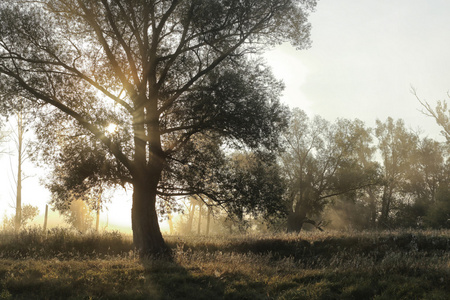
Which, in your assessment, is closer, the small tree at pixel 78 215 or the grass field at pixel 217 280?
the grass field at pixel 217 280

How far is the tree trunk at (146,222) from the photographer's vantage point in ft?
52.4

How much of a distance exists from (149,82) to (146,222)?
21.1ft

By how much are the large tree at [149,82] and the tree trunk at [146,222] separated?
4 cm

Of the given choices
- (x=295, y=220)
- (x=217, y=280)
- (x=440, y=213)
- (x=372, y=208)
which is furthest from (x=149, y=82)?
(x=372, y=208)

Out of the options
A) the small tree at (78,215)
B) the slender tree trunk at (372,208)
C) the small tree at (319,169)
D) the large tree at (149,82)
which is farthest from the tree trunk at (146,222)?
the slender tree trunk at (372,208)

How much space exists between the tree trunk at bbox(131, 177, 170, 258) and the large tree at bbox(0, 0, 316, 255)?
0.04 m

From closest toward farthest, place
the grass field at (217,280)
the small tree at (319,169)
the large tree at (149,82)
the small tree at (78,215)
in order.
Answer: the grass field at (217,280)
the large tree at (149,82)
the small tree at (319,169)
the small tree at (78,215)

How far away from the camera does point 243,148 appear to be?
1698cm

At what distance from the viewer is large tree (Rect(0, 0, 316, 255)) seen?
15547mm

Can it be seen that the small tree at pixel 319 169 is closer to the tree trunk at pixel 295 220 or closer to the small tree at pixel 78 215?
the tree trunk at pixel 295 220

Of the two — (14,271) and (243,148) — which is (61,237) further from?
(243,148)

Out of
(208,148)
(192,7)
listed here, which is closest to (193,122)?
(208,148)

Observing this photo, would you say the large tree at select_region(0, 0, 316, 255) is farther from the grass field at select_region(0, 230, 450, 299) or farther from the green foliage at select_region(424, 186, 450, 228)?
→ the green foliage at select_region(424, 186, 450, 228)

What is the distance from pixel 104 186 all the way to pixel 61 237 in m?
3.13
